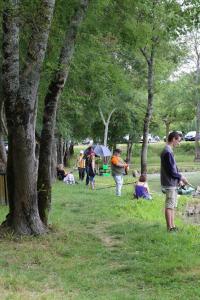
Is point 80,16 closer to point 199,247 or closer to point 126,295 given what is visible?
point 199,247

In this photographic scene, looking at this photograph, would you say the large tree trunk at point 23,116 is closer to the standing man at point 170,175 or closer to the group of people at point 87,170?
the standing man at point 170,175

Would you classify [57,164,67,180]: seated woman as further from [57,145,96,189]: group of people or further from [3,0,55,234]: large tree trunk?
[3,0,55,234]: large tree trunk

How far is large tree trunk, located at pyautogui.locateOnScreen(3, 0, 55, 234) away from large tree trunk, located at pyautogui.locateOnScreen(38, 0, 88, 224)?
431 millimetres

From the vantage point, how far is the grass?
649cm

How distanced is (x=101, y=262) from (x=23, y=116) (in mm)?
2807

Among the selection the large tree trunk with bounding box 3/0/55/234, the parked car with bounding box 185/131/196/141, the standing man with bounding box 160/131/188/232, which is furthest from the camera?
the parked car with bounding box 185/131/196/141

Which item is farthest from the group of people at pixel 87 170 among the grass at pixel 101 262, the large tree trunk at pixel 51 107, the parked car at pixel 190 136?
the parked car at pixel 190 136

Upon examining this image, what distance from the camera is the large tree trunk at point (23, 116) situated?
9250 millimetres

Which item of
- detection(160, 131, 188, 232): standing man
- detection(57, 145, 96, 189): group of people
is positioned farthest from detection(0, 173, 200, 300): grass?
detection(57, 145, 96, 189): group of people

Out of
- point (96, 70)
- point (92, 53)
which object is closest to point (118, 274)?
point (92, 53)

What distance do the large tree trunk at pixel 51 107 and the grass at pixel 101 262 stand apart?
0.69 meters

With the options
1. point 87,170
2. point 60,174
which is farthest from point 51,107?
point 60,174

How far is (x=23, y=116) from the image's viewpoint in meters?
9.28

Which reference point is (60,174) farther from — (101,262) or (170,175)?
(101,262)
